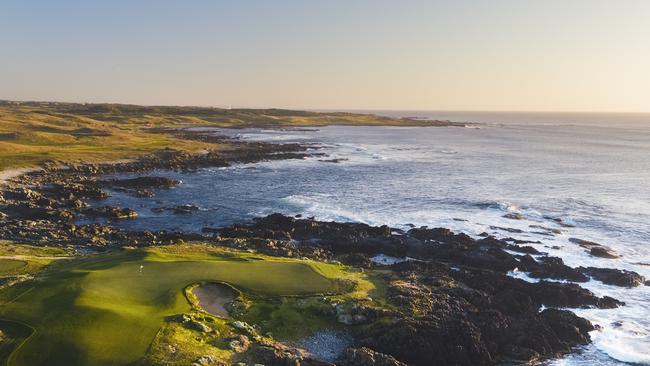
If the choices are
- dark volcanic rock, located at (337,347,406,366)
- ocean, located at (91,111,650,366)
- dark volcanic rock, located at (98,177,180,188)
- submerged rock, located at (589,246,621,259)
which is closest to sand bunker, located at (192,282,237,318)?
dark volcanic rock, located at (337,347,406,366)

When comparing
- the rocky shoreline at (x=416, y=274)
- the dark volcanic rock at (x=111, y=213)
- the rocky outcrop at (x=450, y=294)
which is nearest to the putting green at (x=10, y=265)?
the rocky shoreline at (x=416, y=274)

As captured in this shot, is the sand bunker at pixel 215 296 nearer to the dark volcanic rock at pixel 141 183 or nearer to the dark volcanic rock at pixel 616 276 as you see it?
the dark volcanic rock at pixel 616 276

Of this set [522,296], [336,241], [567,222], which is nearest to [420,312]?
[522,296]

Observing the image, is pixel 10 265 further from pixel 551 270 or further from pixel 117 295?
pixel 551 270

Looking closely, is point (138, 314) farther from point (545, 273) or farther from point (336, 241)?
point (545, 273)

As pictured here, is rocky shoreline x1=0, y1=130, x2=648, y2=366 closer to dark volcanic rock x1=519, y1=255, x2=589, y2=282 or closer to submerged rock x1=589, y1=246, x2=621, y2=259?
dark volcanic rock x1=519, y1=255, x2=589, y2=282

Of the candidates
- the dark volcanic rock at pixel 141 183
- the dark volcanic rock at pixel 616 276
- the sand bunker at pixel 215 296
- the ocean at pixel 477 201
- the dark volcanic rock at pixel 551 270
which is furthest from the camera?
the dark volcanic rock at pixel 141 183
